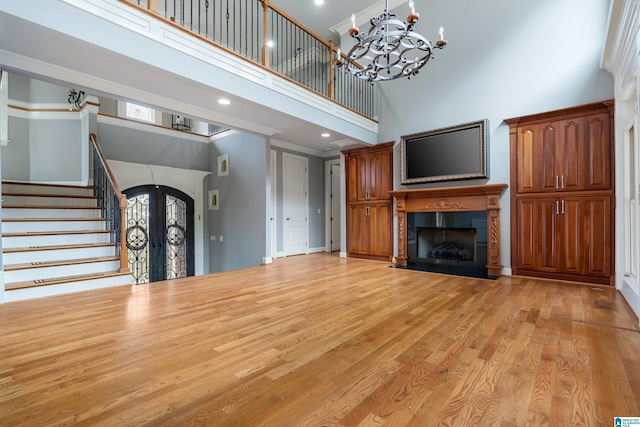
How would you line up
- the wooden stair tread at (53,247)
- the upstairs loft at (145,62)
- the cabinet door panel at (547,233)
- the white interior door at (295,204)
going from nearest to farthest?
1. the upstairs loft at (145,62)
2. the wooden stair tread at (53,247)
3. the cabinet door panel at (547,233)
4. the white interior door at (295,204)

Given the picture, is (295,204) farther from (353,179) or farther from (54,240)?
(54,240)

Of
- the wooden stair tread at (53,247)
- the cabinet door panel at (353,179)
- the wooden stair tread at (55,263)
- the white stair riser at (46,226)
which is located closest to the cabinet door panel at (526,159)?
the cabinet door panel at (353,179)

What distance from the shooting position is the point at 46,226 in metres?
4.21

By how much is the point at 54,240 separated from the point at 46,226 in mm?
333

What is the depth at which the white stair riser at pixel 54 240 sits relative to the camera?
3.80 metres

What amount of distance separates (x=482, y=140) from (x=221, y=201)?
220 inches

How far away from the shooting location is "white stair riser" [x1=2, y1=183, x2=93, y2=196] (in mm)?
4836

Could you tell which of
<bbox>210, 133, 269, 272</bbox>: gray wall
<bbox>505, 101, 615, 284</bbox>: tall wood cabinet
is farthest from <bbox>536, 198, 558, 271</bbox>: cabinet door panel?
<bbox>210, 133, 269, 272</bbox>: gray wall

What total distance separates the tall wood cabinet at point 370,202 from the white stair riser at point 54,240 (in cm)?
454

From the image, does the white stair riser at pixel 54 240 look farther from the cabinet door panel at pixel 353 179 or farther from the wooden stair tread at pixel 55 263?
the cabinet door panel at pixel 353 179

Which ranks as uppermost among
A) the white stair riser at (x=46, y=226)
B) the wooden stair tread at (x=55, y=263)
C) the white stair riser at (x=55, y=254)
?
the white stair riser at (x=46, y=226)

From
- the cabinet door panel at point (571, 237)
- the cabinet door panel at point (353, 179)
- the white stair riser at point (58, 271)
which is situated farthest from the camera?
the cabinet door panel at point (353, 179)

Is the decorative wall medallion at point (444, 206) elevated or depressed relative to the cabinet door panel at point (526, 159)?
depressed

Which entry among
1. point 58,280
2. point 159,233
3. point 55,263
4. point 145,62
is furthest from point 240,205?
point 145,62
